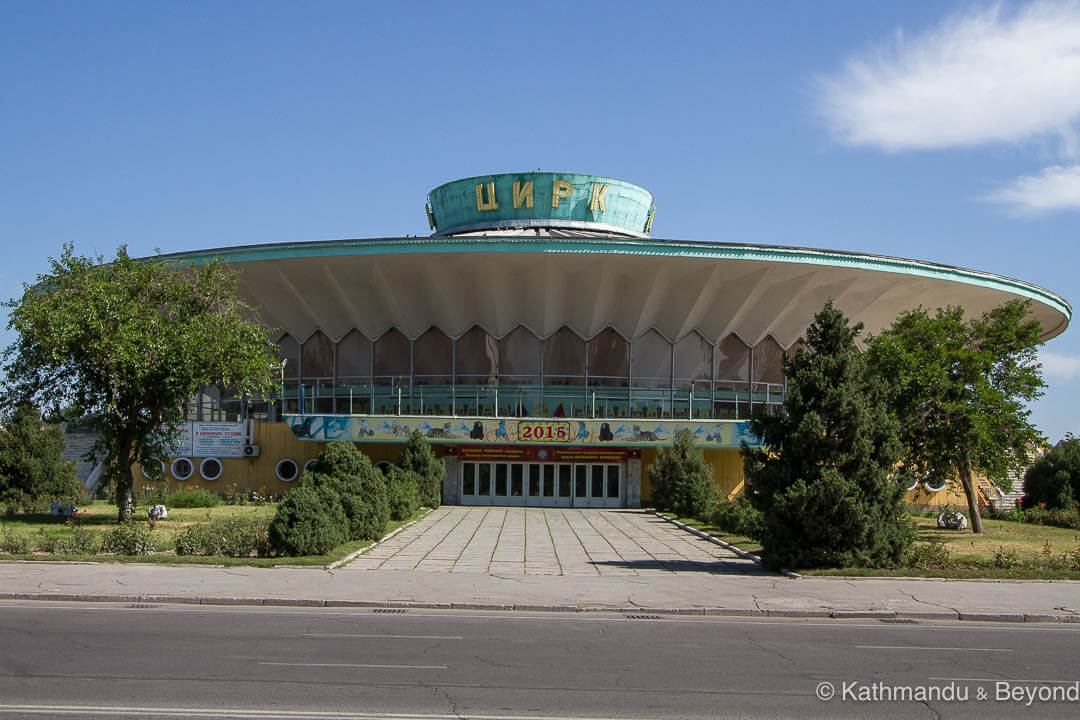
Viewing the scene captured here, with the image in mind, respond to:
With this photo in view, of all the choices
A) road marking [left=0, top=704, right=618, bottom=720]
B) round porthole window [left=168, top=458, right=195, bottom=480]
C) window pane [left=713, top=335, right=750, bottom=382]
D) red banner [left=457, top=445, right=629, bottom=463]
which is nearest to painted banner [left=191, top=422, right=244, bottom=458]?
round porthole window [left=168, top=458, right=195, bottom=480]

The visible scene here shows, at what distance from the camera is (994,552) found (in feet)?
81.1

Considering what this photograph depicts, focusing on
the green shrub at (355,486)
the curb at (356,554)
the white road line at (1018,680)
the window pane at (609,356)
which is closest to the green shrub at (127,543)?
the curb at (356,554)

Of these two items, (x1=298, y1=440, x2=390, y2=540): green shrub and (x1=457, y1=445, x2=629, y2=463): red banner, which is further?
(x1=457, y1=445, x2=629, y2=463): red banner

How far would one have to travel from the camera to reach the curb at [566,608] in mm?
14836

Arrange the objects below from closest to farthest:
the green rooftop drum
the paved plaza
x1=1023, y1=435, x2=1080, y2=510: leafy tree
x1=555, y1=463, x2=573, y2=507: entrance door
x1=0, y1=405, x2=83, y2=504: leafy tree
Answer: the paved plaza, x1=0, y1=405, x2=83, y2=504: leafy tree, x1=1023, y1=435, x2=1080, y2=510: leafy tree, x1=555, y1=463, x2=573, y2=507: entrance door, the green rooftop drum

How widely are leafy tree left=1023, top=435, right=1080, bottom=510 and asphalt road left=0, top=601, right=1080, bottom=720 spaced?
2900 centimetres

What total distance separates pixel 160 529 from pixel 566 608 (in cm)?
1661

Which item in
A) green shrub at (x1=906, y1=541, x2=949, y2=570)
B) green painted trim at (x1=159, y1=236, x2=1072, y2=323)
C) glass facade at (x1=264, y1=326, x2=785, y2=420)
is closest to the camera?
green shrub at (x1=906, y1=541, x2=949, y2=570)

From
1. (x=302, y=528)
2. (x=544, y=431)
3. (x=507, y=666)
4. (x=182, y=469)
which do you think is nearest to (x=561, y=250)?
(x=544, y=431)

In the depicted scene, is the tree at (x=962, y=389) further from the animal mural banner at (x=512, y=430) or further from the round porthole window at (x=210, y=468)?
the round porthole window at (x=210, y=468)

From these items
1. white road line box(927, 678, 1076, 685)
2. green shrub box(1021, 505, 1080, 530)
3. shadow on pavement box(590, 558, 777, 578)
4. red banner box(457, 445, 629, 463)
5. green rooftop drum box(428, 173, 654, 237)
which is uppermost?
green rooftop drum box(428, 173, 654, 237)

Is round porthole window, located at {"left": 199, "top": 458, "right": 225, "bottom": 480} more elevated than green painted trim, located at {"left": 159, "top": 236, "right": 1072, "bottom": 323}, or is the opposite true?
green painted trim, located at {"left": 159, "top": 236, "right": 1072, "bottom": 323}

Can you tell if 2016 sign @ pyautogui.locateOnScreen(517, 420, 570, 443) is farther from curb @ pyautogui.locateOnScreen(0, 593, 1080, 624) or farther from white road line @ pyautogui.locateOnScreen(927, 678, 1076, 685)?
white road line @ pyautogui.locateOnScreen(927, 678, 1076, 685)

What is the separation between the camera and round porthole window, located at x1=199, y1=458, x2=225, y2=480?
44.8 meters
